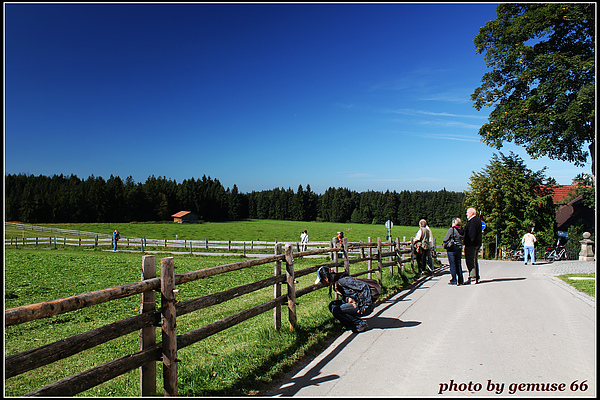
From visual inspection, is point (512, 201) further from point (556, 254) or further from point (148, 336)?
point (148, 336)

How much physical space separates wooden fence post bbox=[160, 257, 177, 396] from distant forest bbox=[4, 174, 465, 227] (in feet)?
289

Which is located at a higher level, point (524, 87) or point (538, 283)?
point (524, 87)

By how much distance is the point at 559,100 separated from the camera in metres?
18.6

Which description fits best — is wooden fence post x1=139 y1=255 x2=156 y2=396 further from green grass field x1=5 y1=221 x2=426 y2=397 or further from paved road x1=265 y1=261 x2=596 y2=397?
paved road x1=265 y1=261 x2=596 y2=397

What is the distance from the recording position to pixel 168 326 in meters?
3.67

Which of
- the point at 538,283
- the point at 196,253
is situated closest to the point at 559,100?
the point at 538,283

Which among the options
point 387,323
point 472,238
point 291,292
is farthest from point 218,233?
point 291,292

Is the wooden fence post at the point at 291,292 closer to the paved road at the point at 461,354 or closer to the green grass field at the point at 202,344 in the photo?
the green grass field at the point at 202,344

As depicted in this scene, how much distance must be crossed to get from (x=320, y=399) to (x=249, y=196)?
144 m

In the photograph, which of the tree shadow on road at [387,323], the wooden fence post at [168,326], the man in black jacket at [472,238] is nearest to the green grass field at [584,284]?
the man in black jacket at [472,238]

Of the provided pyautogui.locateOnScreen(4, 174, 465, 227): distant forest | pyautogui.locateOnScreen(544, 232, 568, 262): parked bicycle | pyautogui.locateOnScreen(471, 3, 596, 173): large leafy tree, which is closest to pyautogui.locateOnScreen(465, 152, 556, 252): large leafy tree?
pyautogui.locateOnScreen(544, 232, 568, 262): parked bicycle

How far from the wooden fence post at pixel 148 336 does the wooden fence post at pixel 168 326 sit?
3.8 inches

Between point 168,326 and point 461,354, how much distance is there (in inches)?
143

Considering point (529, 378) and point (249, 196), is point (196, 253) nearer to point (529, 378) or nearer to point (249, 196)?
point (529, 378)
